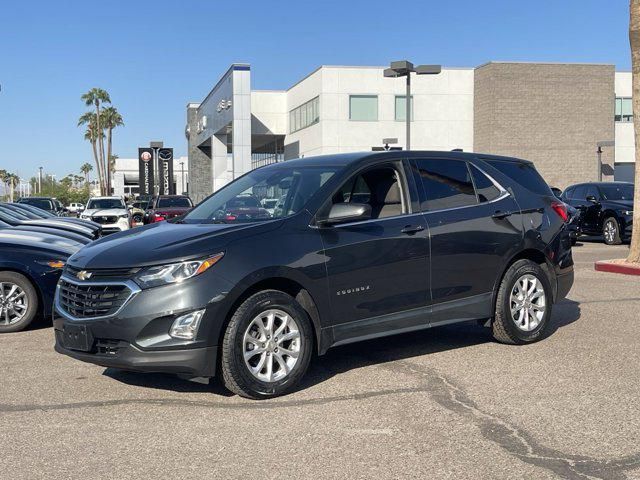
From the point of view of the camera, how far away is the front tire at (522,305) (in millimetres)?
7016

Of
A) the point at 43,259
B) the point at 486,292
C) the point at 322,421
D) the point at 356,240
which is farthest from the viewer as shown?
the point at 43,259

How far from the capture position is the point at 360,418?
5.01 meters

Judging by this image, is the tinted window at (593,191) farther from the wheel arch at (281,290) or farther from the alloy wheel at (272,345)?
the alloy wheel at (272,345)

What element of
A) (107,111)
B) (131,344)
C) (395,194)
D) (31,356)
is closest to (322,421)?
(131,344)

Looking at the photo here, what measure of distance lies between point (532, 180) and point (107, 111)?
8187 cm

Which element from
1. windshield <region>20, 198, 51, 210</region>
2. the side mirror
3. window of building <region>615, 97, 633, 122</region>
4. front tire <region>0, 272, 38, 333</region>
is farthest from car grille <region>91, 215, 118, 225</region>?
window of building <region>615, 97, 633, 122</region>

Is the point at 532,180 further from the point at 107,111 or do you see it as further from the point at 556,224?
the point at 107,111

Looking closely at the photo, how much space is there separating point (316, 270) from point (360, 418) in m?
1.21

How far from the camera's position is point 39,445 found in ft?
15.0

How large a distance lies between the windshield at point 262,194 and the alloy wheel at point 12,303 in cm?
283

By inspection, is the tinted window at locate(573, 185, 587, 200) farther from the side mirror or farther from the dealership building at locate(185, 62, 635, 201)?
the dealership building at locate(185, 62, 635, 201)

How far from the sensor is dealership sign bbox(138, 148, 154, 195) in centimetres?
4719

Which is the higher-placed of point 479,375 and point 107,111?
point 107,111

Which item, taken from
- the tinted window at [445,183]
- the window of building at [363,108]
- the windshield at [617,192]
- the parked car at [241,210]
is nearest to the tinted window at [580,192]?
the windshield at [617,192]
